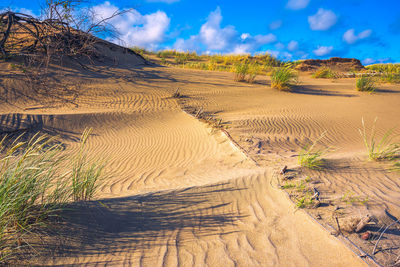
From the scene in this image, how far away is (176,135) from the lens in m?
6.98

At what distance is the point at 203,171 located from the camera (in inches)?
185

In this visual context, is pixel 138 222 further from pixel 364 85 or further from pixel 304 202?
pixel 364 85

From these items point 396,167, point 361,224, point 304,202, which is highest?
point 396,167

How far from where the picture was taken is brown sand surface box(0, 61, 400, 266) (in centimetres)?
227

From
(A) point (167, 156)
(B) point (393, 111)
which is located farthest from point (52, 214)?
(B) point (393, 111)

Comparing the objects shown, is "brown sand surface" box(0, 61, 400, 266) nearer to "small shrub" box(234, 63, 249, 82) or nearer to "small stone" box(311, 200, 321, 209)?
"small stone" box(311, 200, 321, 209)

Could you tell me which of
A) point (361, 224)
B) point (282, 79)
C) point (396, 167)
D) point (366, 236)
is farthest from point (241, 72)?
point (366, 236)

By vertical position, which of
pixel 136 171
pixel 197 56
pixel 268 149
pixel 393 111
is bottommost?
pixel 136 171

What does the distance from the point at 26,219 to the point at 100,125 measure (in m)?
5.88

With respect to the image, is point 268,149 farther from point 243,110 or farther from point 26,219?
point 26,219

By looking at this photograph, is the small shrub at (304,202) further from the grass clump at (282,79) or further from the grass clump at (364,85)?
the grass clump at (364,85)

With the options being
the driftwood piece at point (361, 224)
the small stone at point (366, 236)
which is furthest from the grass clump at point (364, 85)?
the small stone at point (366, 236)

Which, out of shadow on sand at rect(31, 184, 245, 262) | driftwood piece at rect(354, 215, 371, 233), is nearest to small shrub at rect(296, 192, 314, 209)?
driftwood piece at rect(354, 215, 371, 233)

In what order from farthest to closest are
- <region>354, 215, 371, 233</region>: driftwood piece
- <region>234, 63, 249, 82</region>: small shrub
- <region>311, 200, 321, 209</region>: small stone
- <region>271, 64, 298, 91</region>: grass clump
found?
<region>234, 63, 249, 82</region>: small shrub < <region>271, 64, 298, 91</region>: grass clump < <region>311, 200, 321, 209</region>: small stone < <region>354, 215, 371, 233</region>: driftwood piece
